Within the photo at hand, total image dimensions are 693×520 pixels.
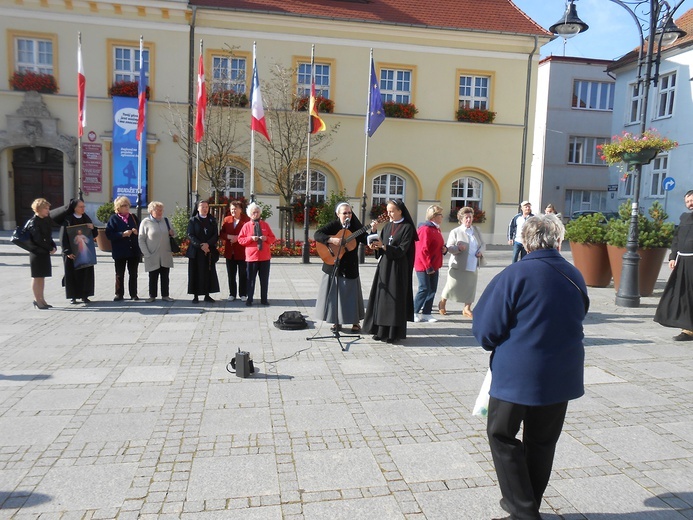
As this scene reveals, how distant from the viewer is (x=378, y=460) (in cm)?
398

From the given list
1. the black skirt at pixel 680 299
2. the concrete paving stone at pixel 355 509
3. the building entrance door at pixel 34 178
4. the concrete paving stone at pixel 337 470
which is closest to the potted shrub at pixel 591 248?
the black skirt at pixel 680 299

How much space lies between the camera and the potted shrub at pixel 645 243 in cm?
1103

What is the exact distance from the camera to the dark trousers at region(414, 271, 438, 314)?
28.9 feet

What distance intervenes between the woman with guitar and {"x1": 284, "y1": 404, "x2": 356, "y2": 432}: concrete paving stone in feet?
8.70

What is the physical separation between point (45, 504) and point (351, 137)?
2178cm

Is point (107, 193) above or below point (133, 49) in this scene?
below

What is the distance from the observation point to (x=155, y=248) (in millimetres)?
9781

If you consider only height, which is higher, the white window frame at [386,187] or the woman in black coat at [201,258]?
the white window frame at [386,187]

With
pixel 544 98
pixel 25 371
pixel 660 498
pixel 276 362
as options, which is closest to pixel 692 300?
pixel 660 498

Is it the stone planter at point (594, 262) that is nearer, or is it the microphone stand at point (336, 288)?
the microphone stand at point (336, 288)

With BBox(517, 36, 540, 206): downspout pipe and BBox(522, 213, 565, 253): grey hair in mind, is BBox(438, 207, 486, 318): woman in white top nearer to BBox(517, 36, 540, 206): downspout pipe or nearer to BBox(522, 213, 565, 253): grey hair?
BBox(522, 213, 565, 253): grey hair

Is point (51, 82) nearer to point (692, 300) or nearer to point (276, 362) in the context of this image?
point (276, 362)

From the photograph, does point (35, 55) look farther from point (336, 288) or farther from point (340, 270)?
point (336, 288)

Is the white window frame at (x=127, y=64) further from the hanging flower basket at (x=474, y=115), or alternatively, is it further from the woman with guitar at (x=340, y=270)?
the woman with guitar at (x=340, y=270)
